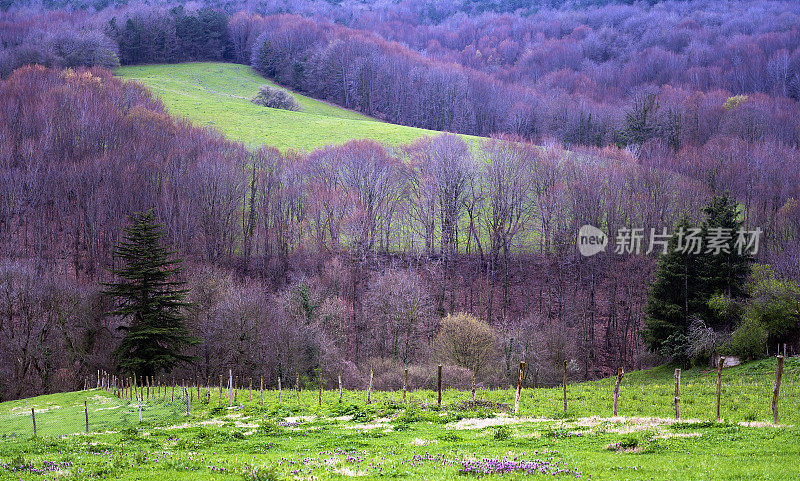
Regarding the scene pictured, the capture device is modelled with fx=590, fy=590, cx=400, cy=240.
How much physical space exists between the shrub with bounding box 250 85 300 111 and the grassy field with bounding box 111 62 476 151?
2499 mm

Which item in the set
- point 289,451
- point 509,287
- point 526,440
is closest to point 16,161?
point 509,287

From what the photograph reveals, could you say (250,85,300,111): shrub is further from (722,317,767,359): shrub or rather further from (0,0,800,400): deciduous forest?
(722,317,767,359): shrub

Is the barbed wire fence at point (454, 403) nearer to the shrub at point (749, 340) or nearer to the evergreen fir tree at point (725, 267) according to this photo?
the shrub at point (749, 340)

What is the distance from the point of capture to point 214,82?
146m

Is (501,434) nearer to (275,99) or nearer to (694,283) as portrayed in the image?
(694,283)

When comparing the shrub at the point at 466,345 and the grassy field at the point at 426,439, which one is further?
the shrub at the point at 466,345

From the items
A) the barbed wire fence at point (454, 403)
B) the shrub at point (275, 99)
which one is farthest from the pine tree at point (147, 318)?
the shrub at point (275, 99)

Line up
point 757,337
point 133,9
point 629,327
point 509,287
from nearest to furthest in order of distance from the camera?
point 757,337, point 629,327, point 509,287, point 133,9

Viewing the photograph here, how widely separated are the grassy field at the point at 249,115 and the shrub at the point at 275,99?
2.50 metres

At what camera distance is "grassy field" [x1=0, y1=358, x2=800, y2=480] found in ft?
50.3

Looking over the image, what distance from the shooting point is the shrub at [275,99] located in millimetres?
130250

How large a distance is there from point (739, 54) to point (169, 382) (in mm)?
151581

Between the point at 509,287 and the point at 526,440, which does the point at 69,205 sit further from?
the point at 526,440

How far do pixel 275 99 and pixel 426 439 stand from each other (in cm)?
11988
